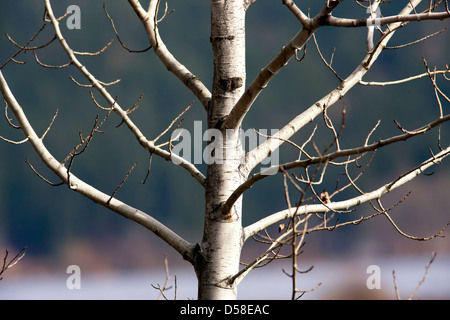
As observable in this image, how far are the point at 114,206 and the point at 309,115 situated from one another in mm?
1086

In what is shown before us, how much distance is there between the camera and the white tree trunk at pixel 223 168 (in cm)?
231

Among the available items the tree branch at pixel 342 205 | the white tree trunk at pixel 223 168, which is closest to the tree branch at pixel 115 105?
the white tree trunk at pixel 223 168

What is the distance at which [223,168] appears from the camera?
2.36m

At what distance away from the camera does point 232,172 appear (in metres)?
2.37

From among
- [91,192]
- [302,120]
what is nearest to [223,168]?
[302,120]

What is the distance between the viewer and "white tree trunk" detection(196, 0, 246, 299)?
7.58 ft

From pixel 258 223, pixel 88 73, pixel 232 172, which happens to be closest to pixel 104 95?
pixel 88 73

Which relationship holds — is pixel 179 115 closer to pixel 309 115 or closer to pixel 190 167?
pixel 190 167

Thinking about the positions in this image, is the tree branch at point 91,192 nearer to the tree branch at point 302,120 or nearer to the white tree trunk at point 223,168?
the white tree trunk at point 223,168

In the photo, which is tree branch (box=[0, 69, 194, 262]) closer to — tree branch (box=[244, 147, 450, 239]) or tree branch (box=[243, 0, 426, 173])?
tree branch (box=[244, 147, 450, 239])

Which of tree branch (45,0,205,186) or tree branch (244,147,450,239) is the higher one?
tree branch (45,0,205,186)

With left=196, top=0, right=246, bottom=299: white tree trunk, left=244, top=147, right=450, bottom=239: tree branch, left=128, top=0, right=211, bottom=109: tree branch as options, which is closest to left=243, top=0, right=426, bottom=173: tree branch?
left=196, top=0, right=246, bottom=299: white tree trunk
